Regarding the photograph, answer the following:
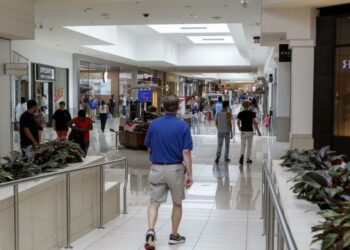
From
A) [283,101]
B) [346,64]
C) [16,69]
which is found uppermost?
[346,64]

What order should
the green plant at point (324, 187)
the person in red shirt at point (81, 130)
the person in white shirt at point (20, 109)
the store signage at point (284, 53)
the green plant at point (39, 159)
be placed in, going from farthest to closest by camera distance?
the person in white shirt at point (20, 109) < the store signage at point (284, 53) < the person in red shirt at point (81, 130) < the green plant at point (39, 159) < the green plant at point (324, 187)

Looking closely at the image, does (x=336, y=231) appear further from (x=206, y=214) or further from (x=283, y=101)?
(x=283, y=101)

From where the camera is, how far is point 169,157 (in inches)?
217

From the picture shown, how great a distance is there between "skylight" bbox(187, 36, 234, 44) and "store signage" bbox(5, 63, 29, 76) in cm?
1829

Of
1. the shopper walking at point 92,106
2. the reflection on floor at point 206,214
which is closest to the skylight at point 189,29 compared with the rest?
the shopper walking at point 92,106

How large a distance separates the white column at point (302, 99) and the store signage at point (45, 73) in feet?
43.6

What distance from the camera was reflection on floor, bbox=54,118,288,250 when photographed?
6.00 meters

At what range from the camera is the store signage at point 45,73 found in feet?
73.3

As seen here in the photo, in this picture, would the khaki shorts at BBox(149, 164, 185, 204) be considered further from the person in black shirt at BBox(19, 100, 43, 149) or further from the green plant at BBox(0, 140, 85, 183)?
the person in black shirt at BBox(19, 100, 43, 149)

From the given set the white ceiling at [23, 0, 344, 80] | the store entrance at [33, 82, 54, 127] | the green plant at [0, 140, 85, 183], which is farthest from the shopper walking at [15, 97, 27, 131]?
the green plant at [0, 140, 85, 183]

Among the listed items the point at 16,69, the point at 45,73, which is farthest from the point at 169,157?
the point at 45,73

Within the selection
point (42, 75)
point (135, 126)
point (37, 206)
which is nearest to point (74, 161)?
point (37, 206)

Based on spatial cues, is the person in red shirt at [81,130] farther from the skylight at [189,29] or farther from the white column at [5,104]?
the skylight at [189,29]

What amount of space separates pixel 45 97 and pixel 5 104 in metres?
13.4
